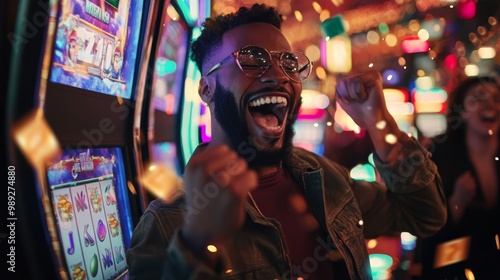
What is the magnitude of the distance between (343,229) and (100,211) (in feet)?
2.71

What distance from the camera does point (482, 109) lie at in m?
2.86

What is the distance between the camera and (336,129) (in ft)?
19.2

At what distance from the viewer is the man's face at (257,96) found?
1500 mm

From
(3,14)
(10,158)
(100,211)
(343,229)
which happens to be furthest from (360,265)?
(3,14)

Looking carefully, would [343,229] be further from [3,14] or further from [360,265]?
[3,14]

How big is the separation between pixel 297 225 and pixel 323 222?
9 cm

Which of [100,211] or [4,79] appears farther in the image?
[100,211]

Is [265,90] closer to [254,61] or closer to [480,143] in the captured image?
[254,61]

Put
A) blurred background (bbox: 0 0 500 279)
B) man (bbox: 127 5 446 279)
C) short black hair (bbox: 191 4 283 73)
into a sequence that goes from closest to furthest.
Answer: blurred background (bbox: 0 0 500 279), man (bbox: 127 5 446 279), short black hair (bbox: 191 4 283 73)

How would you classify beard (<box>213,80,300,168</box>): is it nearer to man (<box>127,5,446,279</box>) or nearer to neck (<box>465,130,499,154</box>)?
man (<box>127,5,446,279</box>)

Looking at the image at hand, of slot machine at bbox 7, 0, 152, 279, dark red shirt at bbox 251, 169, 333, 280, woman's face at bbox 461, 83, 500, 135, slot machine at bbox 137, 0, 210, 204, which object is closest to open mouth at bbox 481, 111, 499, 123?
woman's face at bbox 461, 83, 500, 135

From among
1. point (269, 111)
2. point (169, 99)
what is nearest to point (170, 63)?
point (169, 99)

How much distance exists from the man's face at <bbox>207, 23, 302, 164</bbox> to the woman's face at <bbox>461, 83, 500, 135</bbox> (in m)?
1.61

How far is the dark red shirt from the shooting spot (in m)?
1.47
